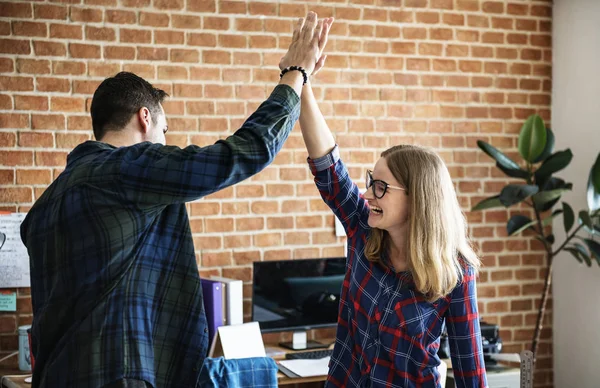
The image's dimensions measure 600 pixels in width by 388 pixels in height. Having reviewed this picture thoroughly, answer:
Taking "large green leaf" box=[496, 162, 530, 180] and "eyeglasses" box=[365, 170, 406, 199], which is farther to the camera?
"large green leaf" box=[496, 162, 530, 180]

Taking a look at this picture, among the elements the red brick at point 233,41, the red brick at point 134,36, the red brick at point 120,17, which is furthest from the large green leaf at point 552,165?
the red brick at point 120,17

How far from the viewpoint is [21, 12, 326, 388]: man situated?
1.66 meters

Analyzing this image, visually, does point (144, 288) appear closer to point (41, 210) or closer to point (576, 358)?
point (41, 210)

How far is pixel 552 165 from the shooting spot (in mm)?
4164

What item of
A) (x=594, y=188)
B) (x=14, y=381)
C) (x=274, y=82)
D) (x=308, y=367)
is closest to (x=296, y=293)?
(x=308, y=367)

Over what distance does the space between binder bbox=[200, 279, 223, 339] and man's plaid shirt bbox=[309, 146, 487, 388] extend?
165 cm

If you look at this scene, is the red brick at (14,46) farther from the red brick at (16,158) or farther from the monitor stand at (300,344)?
the monitor stand at (300,344)

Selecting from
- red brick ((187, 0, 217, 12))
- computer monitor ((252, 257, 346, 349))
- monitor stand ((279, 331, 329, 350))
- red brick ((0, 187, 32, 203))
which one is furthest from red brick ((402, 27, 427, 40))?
red brick ((0, 187, 32, 203))

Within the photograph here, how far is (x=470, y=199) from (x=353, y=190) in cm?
249

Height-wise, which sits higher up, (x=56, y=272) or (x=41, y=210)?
(x=41, y=210)

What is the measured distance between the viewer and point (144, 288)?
171 cm

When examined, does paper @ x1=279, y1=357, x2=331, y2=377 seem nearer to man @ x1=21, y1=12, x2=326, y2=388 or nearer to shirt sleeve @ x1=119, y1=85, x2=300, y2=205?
man @ x1=21, y1=12, x2=326, y2=388

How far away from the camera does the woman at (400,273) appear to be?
6.50 feet

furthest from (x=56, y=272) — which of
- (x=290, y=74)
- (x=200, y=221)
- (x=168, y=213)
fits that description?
(x=200, y=221)
